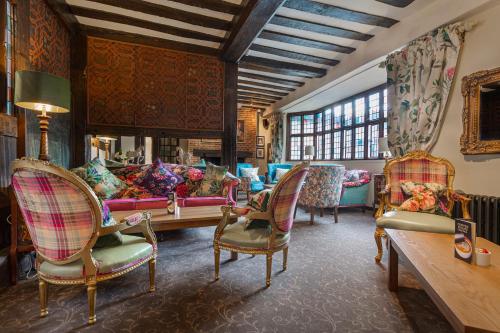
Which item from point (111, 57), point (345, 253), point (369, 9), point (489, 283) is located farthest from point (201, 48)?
point (489, 283)

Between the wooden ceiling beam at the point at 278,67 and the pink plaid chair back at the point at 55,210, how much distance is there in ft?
13.8

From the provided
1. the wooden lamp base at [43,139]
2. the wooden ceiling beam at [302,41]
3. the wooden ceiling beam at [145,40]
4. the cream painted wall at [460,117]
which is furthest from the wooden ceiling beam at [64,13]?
the cream painted wall at [460,117]

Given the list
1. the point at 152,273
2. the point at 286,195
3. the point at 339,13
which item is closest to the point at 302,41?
the point at 339,13

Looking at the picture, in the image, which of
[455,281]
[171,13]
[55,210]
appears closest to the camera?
[455,281]

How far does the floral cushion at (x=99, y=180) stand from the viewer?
9.32 ft

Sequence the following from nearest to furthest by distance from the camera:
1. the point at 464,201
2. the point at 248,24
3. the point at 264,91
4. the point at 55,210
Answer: the point at 55,210
the point at 464,201
the point at 248,24
the point at 264,91

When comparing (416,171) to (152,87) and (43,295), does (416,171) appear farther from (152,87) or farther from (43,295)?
(152,87)

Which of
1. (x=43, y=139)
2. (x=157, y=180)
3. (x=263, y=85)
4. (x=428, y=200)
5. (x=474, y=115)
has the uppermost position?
(x=263, y=85)

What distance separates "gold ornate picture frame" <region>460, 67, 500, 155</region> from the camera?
2.45 m

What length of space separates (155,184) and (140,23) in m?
2.43

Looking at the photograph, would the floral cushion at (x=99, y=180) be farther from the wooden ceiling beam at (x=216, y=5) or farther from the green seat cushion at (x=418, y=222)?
the green seat cushion at (x=418, y=222)

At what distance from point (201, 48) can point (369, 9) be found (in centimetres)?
272

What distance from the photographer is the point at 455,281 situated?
1.10 metres

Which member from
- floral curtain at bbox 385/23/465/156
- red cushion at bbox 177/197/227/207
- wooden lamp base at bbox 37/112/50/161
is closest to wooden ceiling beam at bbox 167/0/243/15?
wooden lamp base at bbox 37/112/50/161
